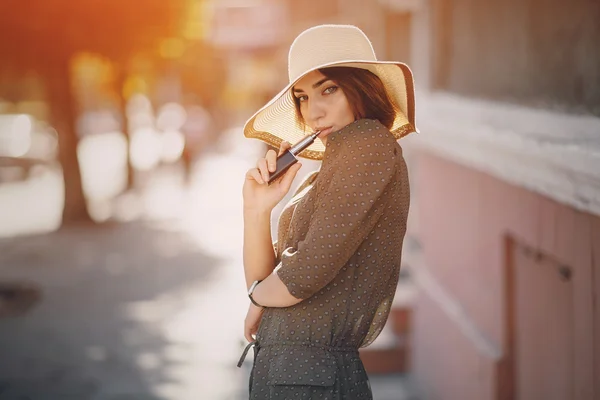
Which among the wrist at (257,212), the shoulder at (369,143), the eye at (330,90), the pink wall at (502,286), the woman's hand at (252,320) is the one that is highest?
the eye at (330,90)

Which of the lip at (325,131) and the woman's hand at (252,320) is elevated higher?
the lip at (325,131)

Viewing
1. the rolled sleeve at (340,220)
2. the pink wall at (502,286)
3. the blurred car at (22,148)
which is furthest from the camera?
the blurred car at (22,148)

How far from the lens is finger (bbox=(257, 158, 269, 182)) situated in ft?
7.56

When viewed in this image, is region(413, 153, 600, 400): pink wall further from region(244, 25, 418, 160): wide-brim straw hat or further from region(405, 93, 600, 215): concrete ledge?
region(244, 25, 418, 160): wide-brim straw hat

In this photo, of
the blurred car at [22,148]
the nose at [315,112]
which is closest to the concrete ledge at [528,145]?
the nose at [315,112]

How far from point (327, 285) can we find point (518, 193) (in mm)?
1877

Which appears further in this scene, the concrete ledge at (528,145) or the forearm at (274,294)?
the concrete ledge at (528,145)

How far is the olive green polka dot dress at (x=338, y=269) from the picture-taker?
2.09 meters

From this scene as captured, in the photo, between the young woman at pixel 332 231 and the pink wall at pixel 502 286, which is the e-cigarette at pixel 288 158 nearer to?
the young woman at pixel 332 231

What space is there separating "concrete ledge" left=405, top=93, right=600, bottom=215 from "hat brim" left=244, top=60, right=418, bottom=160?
0.69 m

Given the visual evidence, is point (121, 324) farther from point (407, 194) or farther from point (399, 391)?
point (407, 194)

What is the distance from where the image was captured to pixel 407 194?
2232 mm

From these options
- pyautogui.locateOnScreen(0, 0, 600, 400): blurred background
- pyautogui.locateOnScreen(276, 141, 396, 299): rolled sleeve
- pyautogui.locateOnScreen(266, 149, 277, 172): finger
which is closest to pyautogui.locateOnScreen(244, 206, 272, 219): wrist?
pyautogui.locateOnScreen(266, 149, 277, 172): finger

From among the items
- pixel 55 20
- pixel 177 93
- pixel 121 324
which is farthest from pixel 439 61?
pixel 177 93
